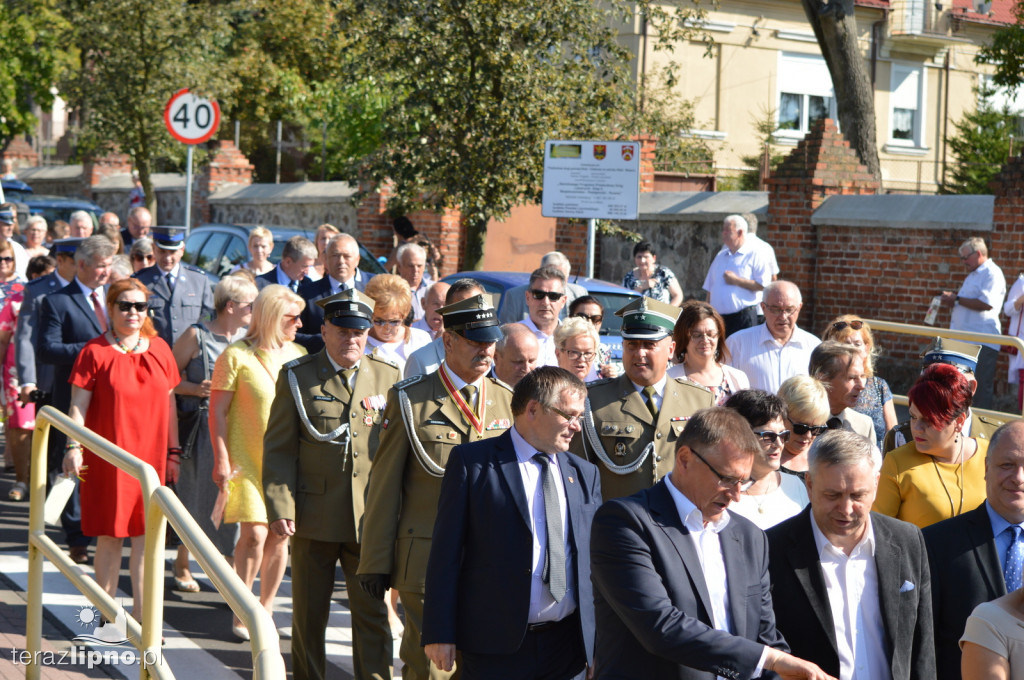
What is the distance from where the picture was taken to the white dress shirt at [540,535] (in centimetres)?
454

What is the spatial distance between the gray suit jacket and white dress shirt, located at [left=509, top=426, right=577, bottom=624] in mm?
778

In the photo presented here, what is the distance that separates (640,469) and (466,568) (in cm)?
131

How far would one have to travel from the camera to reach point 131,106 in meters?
23.2

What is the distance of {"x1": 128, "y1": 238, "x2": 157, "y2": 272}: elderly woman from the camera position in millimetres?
10164

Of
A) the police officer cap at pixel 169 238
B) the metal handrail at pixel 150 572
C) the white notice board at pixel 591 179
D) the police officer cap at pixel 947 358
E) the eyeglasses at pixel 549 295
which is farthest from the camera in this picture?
the white notice board at pixel 591 179

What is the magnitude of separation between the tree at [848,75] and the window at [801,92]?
1421 cm

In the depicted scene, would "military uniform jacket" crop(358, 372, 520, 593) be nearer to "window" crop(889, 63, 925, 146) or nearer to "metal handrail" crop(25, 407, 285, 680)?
"metal handrail" crop(25, 407, 285, 680)

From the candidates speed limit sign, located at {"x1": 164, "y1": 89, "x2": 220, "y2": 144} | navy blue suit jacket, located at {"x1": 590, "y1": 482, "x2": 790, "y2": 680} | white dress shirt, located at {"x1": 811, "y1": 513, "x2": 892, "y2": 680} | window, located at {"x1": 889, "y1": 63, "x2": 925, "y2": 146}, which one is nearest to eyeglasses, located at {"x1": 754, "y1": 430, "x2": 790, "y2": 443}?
white dress shirt, located at {"x1": 811, "y1": 513, "x2": 892, "y2": 680}

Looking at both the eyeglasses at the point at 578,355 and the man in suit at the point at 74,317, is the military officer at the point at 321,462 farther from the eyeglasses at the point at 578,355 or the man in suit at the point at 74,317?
the man in suit at the point at 74,317

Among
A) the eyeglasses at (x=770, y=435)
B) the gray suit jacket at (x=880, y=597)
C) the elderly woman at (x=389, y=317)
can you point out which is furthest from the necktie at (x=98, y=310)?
the gray suit jacket at (x=880, y=597)

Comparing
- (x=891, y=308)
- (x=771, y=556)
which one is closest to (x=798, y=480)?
(x=771, y=556)

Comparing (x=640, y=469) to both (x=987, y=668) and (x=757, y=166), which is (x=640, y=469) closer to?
(x=987, y=668)

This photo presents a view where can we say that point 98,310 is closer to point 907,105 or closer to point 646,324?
point 646,324

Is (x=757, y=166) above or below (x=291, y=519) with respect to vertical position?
above
